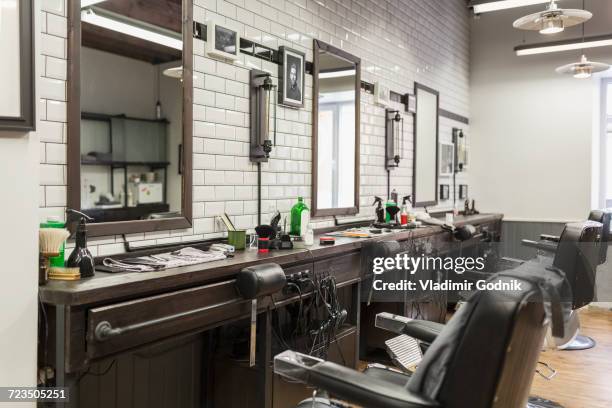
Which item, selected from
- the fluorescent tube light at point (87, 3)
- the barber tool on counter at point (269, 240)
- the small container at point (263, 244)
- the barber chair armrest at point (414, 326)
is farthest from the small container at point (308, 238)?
the fluorescent tube light at point (87, 3)

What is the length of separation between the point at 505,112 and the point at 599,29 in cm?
138

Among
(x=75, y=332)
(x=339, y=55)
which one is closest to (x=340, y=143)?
(x=339, y=55)

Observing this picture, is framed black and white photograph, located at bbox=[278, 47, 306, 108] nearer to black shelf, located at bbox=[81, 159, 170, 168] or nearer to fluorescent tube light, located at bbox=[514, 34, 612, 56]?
black shelf, located at bbox=[81, 159, 170, 168]

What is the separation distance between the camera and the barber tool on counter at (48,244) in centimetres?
183

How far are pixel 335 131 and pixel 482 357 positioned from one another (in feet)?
9.13

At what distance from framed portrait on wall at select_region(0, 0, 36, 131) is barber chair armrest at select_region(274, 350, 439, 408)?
116cm

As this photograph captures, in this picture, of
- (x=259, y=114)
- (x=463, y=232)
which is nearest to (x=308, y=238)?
(x=259, y=114)

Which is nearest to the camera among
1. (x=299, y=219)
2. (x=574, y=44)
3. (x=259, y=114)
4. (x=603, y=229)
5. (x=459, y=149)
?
(x=259, y=114)

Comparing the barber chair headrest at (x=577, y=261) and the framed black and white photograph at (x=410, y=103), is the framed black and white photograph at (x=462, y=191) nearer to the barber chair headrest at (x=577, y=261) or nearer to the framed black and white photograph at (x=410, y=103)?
the framed black and white photograph at (x=410, y=103)

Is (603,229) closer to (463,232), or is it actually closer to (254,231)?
(463,232)

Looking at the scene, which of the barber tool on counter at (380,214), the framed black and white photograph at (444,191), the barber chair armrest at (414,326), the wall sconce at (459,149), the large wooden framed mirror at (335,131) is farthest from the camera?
the wall sconce at (459,149)

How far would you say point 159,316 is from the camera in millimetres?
1934

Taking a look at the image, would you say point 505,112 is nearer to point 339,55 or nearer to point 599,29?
point 599,29

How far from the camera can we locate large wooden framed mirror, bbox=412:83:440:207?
5.44 m
